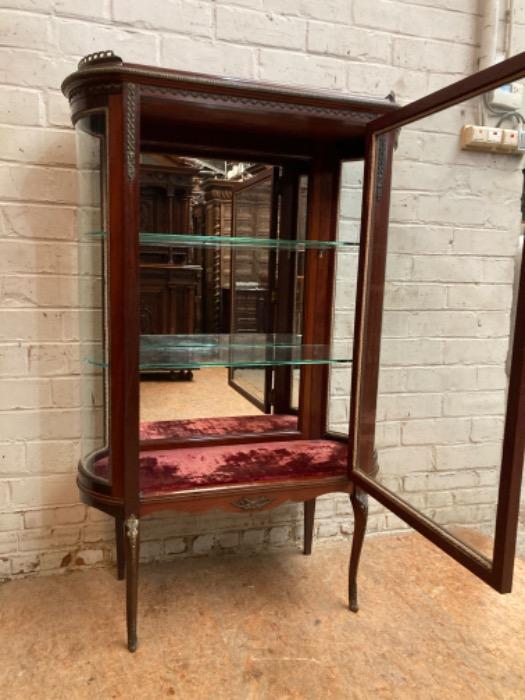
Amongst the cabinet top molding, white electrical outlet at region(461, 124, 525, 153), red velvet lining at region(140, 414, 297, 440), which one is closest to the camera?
the cabinet top molding

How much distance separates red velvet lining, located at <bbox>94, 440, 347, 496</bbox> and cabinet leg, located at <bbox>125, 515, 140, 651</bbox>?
96 mm

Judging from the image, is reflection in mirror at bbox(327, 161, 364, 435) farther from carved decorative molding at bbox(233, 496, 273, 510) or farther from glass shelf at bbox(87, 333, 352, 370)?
carved decorative molding at bbox(233, 496, 273, 510)

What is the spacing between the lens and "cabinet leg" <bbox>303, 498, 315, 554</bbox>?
2.08m

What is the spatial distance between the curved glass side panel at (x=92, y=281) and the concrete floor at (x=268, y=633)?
1.67ft

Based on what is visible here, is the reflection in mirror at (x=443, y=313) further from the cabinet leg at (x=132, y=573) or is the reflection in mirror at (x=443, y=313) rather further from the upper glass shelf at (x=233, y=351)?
the cabinet leg at (x=132, y=573)

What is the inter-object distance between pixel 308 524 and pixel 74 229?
51.9 inches

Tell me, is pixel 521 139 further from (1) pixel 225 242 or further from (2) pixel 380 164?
(1) pixel 225 242

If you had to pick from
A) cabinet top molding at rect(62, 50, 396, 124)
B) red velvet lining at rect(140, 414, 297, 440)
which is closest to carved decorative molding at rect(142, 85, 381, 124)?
cabinet top molding at rect(62, 50, 396, 124)

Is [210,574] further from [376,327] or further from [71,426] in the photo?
[376,327]

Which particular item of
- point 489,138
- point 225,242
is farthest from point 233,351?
point 489,138

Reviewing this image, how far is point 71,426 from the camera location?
187 centimetres

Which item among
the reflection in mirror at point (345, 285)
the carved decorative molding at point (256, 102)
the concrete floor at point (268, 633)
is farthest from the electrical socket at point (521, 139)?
the concrete floor at point (268, 633)

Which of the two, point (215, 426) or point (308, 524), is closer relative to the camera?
point (215, 426)

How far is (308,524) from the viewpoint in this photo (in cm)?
210
